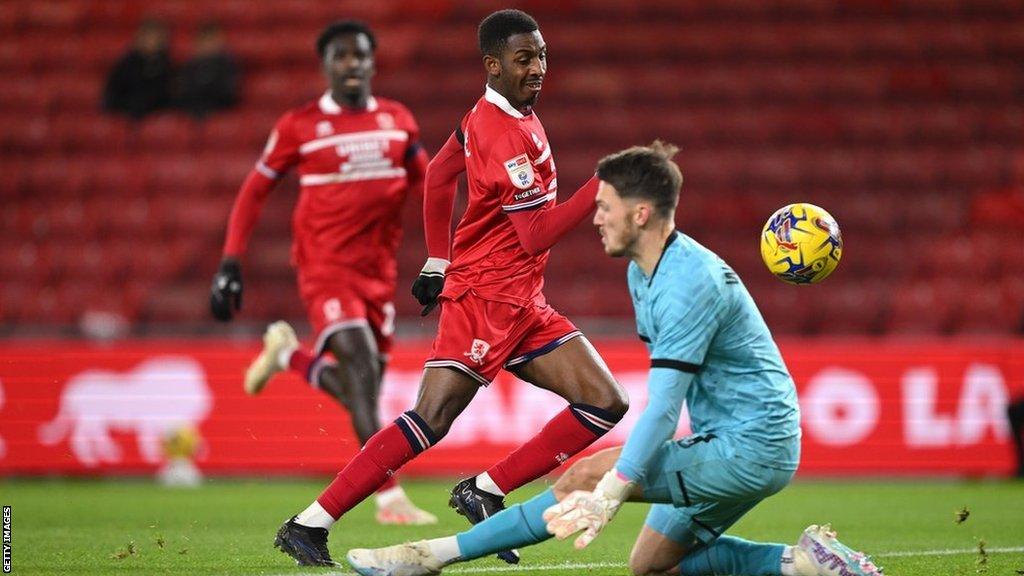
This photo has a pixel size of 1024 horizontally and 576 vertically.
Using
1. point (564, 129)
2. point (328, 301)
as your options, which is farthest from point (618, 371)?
point (564, 129)

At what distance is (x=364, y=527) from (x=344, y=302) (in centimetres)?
119

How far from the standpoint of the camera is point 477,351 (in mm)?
5340

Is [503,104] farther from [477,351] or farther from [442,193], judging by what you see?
[477,351]

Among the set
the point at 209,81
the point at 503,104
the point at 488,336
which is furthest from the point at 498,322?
the point at 209,81

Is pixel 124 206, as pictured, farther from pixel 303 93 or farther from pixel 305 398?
pixel 305 398

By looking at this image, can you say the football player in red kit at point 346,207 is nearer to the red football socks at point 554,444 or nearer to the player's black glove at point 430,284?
the player's black glove at point 430,284

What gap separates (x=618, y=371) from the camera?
10172 mm

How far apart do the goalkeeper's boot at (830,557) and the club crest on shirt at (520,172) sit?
1.64 metres

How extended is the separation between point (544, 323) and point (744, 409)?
1.20m

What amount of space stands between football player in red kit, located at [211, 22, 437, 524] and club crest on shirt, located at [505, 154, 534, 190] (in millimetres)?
2308

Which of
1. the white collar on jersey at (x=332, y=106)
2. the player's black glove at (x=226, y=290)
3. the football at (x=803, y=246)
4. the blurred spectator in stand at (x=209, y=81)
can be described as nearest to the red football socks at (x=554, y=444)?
the football at (x=803, y=246)

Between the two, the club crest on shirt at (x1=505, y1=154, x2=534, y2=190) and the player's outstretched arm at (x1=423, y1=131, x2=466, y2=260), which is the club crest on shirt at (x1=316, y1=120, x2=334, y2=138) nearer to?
the player's outstretched arm at (x1=423, y1=131, x2=466, y2=260)

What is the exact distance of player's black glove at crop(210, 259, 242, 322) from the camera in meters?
7.08

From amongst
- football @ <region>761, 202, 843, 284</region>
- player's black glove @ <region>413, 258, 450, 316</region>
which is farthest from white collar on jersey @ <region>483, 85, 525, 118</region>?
football @ <region>761, 202, 843, 284</region>
